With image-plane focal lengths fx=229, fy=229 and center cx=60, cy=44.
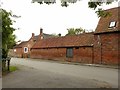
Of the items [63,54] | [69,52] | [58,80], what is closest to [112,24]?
[69,52]

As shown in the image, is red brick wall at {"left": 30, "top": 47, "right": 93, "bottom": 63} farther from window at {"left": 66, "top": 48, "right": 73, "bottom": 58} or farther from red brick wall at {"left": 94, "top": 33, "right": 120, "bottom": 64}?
red brick wall at {"left": 94, "top": 33, "right": 120, "bottom": 64}

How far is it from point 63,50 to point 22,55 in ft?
89.4

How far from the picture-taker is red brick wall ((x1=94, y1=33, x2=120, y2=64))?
2991 centimetres

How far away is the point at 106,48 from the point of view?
3116 centimetres

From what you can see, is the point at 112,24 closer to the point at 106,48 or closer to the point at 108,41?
the point at 108,41

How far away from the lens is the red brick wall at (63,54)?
34.3 metres

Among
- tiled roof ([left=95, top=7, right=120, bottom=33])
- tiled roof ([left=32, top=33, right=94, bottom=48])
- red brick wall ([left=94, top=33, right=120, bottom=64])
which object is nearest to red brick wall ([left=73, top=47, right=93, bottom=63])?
tiled roof ([left=32, top=33, right=94, bottom=48])

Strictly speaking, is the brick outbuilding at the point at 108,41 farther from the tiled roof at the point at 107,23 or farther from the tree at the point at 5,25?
the tree at the point at 5,25

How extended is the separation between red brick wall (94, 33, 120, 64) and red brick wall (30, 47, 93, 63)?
1478mm

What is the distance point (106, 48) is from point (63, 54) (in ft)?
36.1

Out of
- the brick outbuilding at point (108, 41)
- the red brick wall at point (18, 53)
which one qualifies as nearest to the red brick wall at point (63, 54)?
the brick outbuilding at point (108, 41)

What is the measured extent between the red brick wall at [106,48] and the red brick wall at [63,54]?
148cm

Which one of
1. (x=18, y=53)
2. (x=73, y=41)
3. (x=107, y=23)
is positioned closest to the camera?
(x=107, y=23)

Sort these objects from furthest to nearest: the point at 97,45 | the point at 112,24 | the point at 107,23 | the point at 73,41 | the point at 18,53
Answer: the point at 18,53
the point at 73,41
the point at 107,23
the point at 97,45
the point at 112,24
